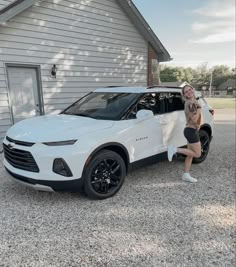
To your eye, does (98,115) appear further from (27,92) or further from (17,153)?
(27,92)

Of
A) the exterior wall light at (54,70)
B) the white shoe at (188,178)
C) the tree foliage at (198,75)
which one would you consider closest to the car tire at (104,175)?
the white shoe at (188,178)

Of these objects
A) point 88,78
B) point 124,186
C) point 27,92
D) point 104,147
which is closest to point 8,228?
point 104,147

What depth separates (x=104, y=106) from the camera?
4.69 m

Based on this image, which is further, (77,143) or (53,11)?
(53,11)

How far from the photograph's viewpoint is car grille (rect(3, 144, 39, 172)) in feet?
11.8

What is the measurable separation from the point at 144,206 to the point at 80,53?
6743 millimetres

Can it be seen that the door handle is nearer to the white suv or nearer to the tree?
the white suv

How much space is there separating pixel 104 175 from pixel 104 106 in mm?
1335

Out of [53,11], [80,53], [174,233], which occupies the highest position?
[53,11]

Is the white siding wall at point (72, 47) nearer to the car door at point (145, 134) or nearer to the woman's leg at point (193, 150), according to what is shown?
the car door at point (145, 134)

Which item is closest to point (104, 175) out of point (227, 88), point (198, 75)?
point (227, 88)

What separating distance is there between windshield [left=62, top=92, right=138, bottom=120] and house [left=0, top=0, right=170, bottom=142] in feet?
10.7

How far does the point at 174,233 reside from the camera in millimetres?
3166

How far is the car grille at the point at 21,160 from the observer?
3.60 m
